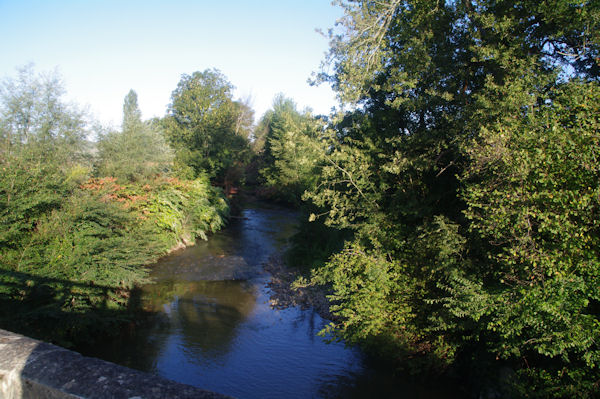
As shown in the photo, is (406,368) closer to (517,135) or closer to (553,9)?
(517,135)

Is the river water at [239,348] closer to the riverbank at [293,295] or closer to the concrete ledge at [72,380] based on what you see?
the riverbank at [293,295]

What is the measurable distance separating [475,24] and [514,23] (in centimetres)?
99

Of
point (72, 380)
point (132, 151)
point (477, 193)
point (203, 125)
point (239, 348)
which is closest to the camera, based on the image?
point (72, 380)

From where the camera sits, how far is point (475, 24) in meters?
8.39

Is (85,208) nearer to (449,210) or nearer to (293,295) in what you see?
(293,295)

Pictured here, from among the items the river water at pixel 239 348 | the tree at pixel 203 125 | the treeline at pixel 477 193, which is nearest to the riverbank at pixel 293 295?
the river water at pixel 239 348

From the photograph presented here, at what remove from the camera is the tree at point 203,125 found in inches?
1043

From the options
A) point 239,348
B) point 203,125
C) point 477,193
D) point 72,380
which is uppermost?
point 203,125

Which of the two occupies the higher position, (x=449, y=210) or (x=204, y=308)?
(x=449, y=210)

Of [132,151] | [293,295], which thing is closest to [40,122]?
[132,151]

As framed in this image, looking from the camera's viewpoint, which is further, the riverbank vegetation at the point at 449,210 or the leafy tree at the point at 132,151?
the leafy tree at the point at 132,151

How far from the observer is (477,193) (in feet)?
19.2

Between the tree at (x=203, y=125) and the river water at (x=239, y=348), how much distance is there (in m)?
12.9

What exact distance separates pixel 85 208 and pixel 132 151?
9129 mm
